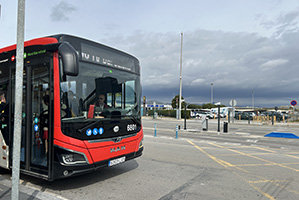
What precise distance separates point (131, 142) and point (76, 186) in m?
1.51

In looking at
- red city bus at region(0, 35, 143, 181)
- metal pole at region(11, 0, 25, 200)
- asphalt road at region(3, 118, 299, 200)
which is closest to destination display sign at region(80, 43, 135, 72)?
red city bus at region(0, 35, 143, 181)

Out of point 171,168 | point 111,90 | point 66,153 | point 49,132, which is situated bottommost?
point 171,168

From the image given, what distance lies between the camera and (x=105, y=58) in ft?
16.4

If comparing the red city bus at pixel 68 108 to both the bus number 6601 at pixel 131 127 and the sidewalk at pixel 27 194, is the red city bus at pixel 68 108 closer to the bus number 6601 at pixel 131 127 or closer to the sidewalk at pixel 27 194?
the bus number 6601 at pixel 131 127

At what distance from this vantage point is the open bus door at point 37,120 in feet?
13.8

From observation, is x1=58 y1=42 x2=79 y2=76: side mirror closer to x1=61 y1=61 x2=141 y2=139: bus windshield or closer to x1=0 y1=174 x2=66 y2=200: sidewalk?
x1=61 y1=61 x2=141 y2=139: bus windshield

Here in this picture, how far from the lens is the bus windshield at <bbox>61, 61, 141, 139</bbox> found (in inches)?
165

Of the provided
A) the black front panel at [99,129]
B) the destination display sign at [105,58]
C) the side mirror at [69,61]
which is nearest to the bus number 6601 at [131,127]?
the black front panel at [99,129]

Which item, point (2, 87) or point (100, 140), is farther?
point (2, 87)

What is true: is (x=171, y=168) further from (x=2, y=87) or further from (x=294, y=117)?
(x=294, y=117)

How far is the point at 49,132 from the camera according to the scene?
4.19 m

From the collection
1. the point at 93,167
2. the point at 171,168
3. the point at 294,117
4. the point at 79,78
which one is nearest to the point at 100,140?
the point at 93,167

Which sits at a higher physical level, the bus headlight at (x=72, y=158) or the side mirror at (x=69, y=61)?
the side mirror at (x=69, y=61)

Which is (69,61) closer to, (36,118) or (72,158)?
(36,118)
